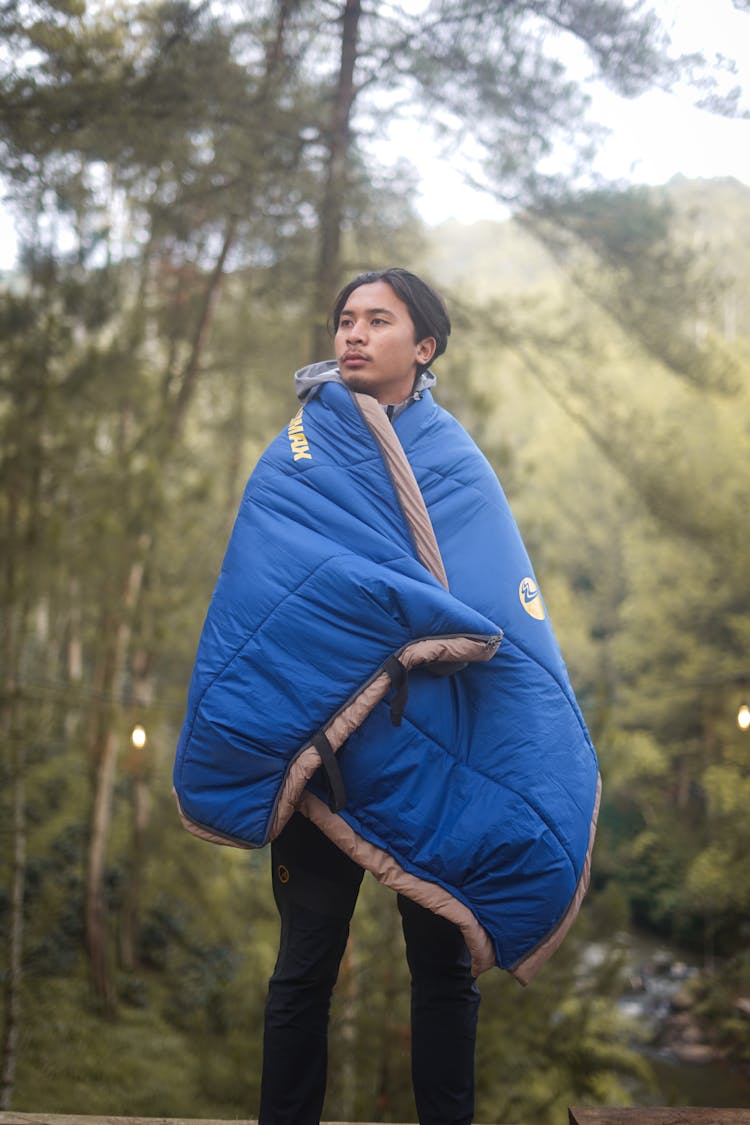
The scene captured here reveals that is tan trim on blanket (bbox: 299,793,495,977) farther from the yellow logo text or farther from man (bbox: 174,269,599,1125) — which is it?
the yellow logo text

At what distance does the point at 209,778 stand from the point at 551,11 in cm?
366

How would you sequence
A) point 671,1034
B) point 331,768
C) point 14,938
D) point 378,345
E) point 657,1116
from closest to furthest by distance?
point 331,768 < point 378,345 < point 657,1116 < point 14,938 < point 671,1034

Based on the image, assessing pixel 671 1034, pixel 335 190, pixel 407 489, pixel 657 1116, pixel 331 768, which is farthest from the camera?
pixel 671 1034

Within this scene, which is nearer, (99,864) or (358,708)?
(358,708)

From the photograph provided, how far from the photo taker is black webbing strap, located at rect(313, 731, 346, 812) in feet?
3.39

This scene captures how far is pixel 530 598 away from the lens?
1182mm

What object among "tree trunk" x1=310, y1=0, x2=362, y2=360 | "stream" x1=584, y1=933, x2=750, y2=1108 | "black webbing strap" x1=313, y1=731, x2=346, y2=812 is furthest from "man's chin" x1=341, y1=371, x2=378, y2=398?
"stream" x1=584, y1=933, x2=750, y2=1108

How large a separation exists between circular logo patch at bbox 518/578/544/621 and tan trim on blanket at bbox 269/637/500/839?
0.44ft

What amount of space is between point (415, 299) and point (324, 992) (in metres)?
0.92

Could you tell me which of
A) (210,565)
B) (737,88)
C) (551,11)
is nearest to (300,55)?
(551,11)

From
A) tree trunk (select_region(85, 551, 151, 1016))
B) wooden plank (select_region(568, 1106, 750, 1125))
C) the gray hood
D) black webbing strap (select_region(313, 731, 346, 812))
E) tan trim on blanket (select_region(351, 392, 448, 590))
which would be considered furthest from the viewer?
tree trunk (select_region(85, 551, 151, 1016))

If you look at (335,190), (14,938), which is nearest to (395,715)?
(335,190)

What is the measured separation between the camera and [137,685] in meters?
6.58

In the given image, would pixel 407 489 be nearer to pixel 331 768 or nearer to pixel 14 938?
pixel 331 768
